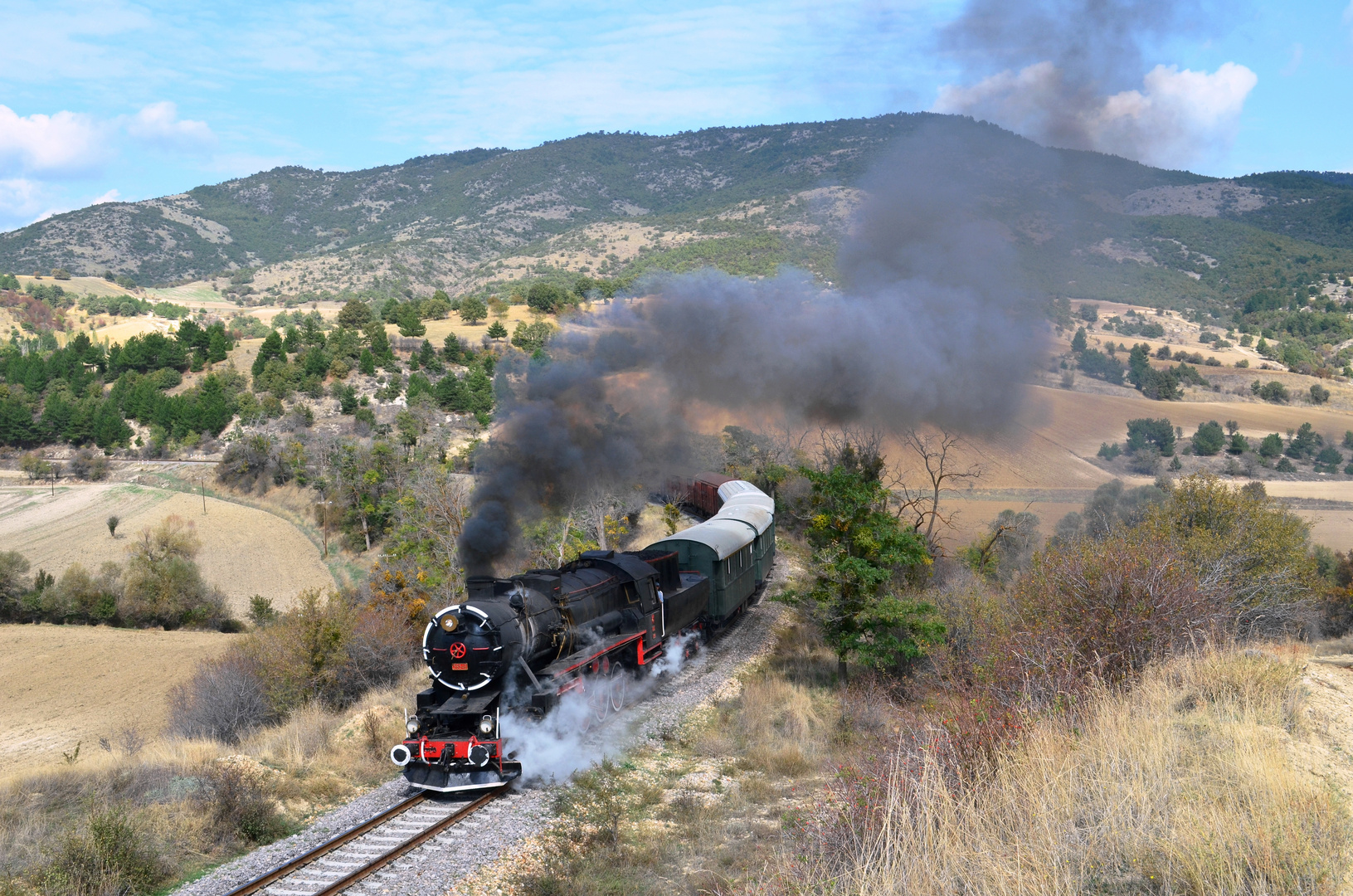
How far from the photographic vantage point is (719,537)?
22.3m

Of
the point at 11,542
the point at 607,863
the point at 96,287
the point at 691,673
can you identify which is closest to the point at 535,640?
the point at 607,863

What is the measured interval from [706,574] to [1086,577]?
10.9m

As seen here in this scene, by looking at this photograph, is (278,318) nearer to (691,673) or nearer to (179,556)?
(179,556)

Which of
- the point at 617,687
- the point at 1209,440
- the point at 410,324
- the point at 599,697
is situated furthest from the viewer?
the point at 410,324

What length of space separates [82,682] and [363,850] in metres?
27.6

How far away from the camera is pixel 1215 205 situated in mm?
109938

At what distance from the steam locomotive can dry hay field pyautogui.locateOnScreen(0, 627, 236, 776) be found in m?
11.5

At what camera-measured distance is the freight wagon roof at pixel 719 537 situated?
70.2 ft

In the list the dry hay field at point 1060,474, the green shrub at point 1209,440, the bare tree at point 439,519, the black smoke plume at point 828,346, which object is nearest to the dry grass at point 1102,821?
the black smoke plume at point 828,346

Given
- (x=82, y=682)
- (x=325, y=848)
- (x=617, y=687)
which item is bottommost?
(x=82, y=682)

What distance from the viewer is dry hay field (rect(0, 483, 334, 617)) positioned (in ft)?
145

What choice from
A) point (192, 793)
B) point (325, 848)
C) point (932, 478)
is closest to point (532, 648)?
point (325, 848)

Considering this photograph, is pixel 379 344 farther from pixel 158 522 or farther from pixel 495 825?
pixel 495 825

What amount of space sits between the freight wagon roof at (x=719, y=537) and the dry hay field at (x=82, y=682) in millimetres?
14075
